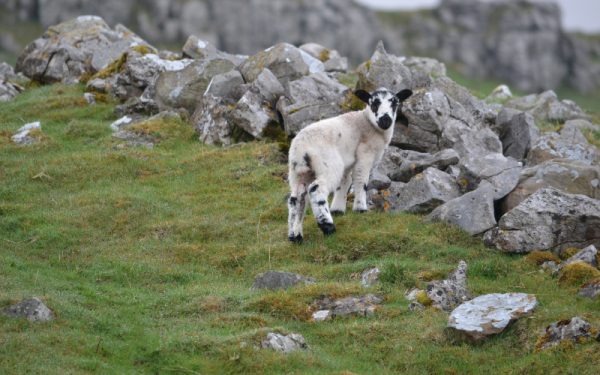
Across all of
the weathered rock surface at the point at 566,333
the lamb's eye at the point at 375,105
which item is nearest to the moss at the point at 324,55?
the lamb's eye at the point at 375,105

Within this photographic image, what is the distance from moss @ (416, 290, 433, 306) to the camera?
61.2ft

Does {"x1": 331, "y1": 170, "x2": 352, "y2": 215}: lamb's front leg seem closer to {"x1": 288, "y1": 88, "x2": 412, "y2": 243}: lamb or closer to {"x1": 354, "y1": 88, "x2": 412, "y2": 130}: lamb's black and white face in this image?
{"x1": 288, "y1": 88, "x2": 412, "y2": 243}: lamb

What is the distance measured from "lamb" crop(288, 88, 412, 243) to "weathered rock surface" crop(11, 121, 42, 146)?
45.9ft

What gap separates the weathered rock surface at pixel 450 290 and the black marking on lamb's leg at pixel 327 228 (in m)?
3.87

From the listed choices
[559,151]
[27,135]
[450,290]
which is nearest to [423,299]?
[450,290]

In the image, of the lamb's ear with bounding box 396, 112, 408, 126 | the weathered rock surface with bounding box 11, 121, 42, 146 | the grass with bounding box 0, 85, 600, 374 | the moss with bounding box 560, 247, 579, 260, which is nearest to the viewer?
the grass with bounding box 0, 85, 600, 374

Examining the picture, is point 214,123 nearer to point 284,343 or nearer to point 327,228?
point 327,228

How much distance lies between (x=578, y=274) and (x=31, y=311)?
11836mm

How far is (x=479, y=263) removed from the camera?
20.8 m

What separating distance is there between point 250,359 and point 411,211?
10143 millimetres

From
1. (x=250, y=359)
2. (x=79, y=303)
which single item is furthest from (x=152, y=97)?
(x=250, y=359)

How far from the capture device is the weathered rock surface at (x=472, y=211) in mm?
22781

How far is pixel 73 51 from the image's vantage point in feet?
145

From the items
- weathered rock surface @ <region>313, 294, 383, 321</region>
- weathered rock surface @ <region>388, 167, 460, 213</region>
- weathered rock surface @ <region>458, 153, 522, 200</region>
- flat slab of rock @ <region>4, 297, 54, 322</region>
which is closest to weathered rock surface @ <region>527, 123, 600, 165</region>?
weathered rock surface @ <region>458, 153, 522, 200</region>
